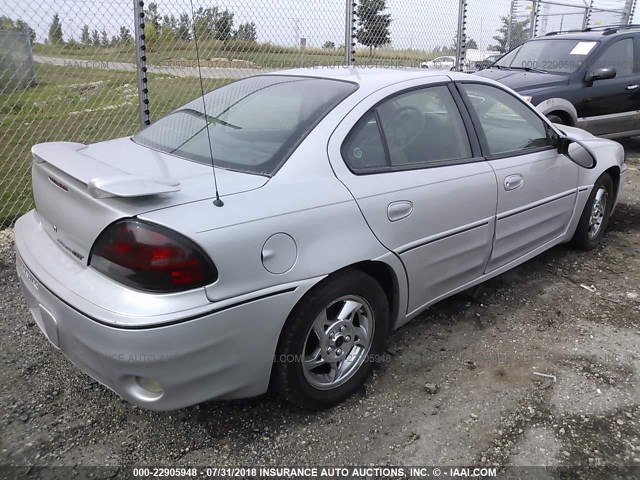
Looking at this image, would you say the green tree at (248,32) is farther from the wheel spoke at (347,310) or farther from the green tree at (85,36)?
the wheel spoke at (347,310)

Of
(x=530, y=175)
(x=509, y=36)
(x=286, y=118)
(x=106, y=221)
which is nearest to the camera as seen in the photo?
(x=106, y=221)

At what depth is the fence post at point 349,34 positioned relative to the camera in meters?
6.76

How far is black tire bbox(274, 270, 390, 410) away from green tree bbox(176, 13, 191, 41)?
4033 millimetres

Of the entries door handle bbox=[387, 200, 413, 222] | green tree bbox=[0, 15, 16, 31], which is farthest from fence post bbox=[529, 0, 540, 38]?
door handle bbox=[387, 200, 413, 222]

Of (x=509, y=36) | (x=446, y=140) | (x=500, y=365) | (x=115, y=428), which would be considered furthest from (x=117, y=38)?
(x=509, y=36)

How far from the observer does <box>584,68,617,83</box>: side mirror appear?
7.12 metres

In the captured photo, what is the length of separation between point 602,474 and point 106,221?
2.26 m

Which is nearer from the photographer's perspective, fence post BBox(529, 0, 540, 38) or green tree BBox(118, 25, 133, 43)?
green tree BBox(118, 25, 133, 43)

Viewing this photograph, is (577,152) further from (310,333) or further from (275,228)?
(275,228)

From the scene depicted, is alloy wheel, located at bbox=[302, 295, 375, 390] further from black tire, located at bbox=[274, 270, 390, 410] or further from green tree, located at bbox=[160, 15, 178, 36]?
green tree, located at bbox=[160, 15, 178, 36]

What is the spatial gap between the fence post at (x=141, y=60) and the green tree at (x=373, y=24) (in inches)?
117

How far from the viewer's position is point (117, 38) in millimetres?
5137

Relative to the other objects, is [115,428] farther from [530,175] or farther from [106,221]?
[530,175]

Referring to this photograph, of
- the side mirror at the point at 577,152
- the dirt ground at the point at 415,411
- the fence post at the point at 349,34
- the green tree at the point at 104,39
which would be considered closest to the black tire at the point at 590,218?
the side mirror at the point at 577,152
